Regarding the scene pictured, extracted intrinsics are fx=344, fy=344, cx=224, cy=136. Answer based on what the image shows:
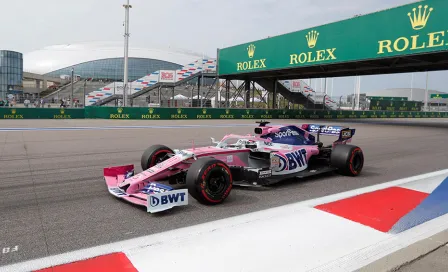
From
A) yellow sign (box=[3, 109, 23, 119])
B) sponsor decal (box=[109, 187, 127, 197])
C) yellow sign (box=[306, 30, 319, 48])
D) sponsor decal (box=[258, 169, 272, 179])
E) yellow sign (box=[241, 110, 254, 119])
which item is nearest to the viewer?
sponsor decal (box=[109, 187, 127, 197])

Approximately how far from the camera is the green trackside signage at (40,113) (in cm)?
2191

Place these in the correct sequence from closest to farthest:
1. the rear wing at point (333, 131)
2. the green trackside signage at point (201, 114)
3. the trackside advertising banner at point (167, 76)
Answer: the rear wing at point (333, 131), the green trackside signage at point (201, 114), the trackside advertising banner at point (167, 76)

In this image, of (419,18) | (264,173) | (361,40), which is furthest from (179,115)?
(264,173)

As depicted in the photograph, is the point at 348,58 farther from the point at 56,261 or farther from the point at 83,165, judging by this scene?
the point at 56,261

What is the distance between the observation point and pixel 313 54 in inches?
1003

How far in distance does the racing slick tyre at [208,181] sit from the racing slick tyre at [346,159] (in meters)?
2.82

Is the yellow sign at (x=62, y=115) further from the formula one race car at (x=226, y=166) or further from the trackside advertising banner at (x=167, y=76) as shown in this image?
the formula one race car at (x=226, y=166)

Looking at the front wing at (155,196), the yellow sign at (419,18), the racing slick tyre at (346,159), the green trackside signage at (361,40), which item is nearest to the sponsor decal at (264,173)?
the front wing at (155,196)

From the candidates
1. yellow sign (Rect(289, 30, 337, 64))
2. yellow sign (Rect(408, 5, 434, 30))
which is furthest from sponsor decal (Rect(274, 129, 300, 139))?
yellow sign (Rect(289, 30, 337, 64))

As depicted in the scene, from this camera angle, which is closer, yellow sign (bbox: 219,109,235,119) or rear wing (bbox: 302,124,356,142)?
rear wing (bbox: 302,124,356,142)

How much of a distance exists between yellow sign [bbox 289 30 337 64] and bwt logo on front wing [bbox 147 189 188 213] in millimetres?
22141

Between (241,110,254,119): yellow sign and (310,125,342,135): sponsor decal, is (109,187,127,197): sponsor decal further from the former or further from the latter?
(241,110,254,119): yellow sign

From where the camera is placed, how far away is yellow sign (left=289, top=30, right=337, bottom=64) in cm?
2431

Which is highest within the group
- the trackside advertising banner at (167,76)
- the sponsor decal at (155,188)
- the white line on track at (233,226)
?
the trackside advertising banner at (167,76)
